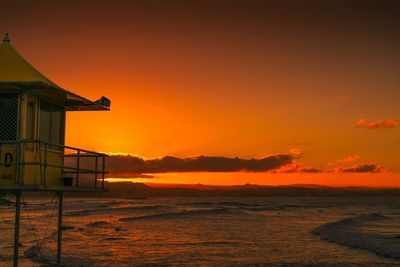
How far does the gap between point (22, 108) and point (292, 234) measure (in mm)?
32163

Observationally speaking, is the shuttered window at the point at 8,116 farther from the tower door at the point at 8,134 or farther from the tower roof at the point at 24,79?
the tower roof at the point at 24,79

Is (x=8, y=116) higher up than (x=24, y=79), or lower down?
lower down

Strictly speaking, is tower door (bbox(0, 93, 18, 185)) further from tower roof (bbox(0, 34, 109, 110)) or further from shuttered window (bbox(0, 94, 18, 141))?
tower roof (bbox(0, 34, 109, 110))

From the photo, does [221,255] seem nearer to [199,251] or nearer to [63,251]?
[199,251]

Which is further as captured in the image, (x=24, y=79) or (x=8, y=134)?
(x=24, y=79)

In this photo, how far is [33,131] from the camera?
19.3m

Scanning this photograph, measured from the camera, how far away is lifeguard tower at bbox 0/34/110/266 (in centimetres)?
1802

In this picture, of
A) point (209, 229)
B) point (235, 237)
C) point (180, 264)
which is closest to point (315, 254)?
point (180, 264)

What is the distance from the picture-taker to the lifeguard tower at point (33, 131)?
59.1ft

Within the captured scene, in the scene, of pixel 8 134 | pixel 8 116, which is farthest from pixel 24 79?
pixel 8 134

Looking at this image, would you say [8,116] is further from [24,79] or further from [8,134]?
[24,79]

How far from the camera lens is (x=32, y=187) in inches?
688

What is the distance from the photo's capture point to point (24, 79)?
1916cm

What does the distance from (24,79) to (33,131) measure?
1.80m
